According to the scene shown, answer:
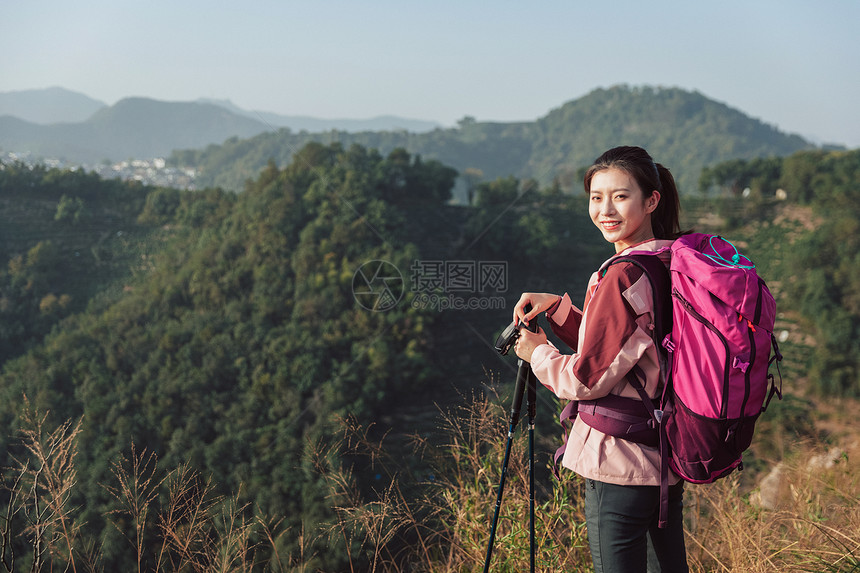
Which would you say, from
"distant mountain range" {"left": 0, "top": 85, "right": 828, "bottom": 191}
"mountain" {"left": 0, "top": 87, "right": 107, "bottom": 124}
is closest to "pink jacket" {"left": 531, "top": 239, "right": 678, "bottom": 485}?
"distant mountain range" {"left": 0, "top": 85, "right": 828, "bottom": 191}

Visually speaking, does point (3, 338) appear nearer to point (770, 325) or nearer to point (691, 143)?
point (770, 325)

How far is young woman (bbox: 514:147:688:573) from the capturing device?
892 mm

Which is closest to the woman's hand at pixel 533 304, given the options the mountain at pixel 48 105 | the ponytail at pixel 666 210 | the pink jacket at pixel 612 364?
the pink jacket at pixel 612 364

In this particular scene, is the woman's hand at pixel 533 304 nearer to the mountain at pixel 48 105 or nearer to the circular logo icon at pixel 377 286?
the circular logo icon at pixel 377 286

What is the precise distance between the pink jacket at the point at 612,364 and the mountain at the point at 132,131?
33.2 meters

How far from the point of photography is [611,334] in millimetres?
886

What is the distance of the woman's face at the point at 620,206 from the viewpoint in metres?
1.02

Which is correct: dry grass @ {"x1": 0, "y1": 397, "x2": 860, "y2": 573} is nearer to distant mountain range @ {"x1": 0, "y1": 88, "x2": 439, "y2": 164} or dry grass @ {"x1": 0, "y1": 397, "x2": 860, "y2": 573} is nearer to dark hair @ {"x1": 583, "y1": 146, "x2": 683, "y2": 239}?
dark hair @ {"x1": 583, "y1": 146, "x2": 683, "y2": 239}

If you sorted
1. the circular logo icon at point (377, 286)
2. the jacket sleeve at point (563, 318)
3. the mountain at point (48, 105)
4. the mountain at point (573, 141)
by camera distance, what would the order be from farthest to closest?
the mountain at point (48, 105), the mountain at point (573, 141), the circular logo icon at point (377, 286), the jacket sleeve at point (563, 318)

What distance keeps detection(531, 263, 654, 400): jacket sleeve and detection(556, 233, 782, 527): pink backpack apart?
0.11 feet

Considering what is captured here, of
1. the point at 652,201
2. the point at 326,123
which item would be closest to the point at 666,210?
the point at 652,201

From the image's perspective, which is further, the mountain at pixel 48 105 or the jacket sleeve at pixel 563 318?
the mountain at pixel 48 105

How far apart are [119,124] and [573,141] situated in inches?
1429

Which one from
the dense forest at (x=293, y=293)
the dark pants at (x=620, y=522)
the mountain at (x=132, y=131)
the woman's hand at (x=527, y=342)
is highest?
the mountain at (x=132, y=131)
